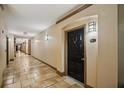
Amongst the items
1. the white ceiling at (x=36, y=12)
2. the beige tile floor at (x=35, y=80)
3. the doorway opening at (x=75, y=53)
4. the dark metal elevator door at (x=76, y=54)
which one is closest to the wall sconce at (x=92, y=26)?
the doorway opening at (x=75, y=53)

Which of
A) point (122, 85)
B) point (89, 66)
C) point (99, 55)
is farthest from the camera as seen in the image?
point (89, 66)

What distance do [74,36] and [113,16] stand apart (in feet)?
6.04

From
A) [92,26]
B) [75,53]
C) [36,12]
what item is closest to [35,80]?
[75,53]

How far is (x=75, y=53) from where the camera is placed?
3.57 metres

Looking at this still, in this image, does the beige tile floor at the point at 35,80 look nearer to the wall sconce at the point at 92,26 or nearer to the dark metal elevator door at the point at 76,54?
the dark metal elevator door at the point at 76,54

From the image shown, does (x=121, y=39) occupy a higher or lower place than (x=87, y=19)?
lower

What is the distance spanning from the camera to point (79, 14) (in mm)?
2779

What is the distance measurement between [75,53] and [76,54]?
0.07 m

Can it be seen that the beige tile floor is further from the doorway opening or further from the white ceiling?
the white ceiling

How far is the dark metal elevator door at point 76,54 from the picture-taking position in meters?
3.22

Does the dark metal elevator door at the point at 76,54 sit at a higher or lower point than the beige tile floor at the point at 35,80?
higher
